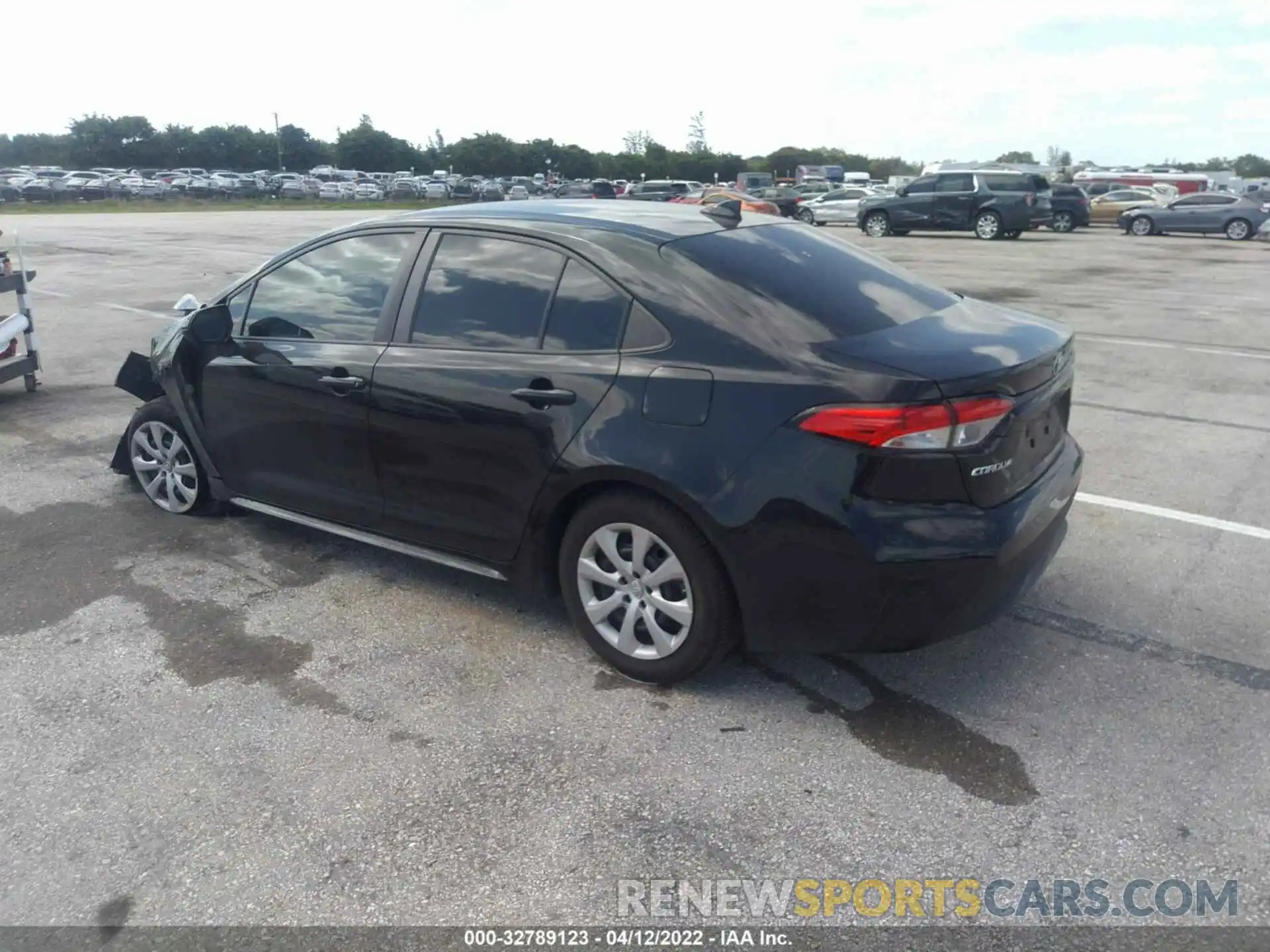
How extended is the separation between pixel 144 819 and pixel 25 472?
4111mm

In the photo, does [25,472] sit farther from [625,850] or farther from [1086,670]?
[1086,670]

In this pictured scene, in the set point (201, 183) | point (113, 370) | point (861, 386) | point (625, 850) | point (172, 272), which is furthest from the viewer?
point (201, 183)

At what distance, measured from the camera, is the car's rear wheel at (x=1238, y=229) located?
94.9 ft

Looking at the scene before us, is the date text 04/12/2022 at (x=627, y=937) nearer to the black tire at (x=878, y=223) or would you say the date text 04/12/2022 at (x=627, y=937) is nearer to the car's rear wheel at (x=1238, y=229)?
the black tire at (x=878, y=223)

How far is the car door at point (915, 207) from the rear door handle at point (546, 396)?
2620 cm

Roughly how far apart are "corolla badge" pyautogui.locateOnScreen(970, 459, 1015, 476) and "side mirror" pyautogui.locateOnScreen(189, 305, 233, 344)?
135 inches

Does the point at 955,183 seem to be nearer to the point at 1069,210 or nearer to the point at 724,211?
the point at 1069,210

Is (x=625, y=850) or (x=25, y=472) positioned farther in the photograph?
(x=25, y=472)

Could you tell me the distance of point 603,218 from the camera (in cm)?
404

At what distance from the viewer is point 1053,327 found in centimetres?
399

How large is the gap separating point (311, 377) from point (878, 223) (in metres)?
26.7

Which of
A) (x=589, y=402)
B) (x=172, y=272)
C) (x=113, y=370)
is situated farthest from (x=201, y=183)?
(x=589, y=402)

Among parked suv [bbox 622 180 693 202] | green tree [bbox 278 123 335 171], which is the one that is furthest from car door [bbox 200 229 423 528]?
green tree [bbox 278 123 335 171]

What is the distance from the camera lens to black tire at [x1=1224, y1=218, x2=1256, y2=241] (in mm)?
28906
